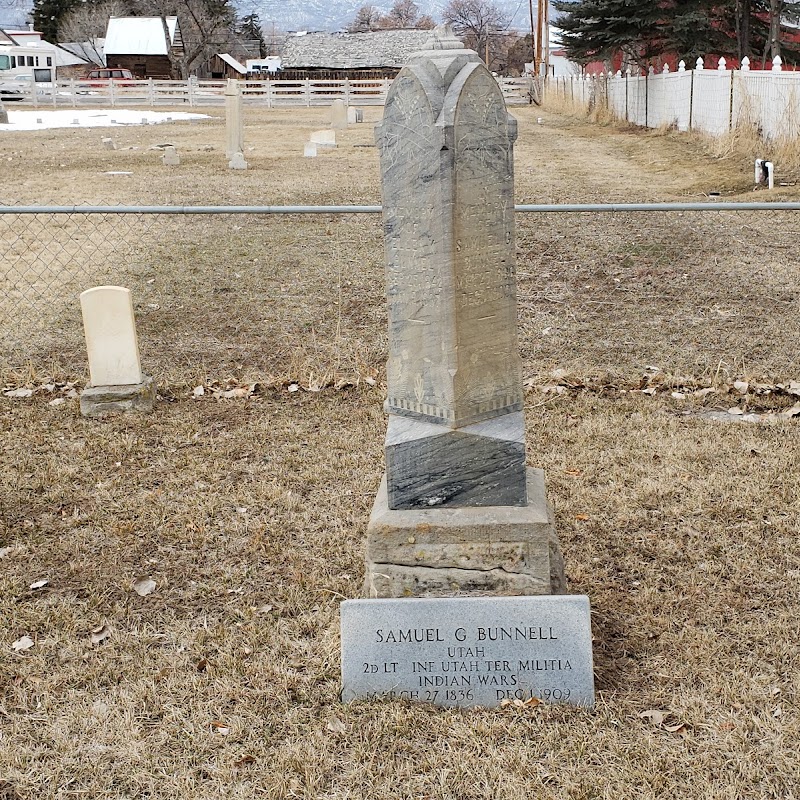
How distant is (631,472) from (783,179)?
451 inches

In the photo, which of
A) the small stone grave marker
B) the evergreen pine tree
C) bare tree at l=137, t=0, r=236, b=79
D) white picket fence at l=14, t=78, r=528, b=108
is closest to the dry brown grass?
the small stone grave marker

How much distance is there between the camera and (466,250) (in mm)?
3438

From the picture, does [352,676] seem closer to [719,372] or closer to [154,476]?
[154,476]

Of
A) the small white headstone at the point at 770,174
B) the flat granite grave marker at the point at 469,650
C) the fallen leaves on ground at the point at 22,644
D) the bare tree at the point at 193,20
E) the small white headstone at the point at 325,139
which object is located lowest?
the fallen leaves on ground at the point at 22,644

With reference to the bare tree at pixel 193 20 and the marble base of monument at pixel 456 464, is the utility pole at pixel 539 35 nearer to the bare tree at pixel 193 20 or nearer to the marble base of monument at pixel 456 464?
the bare tree at pixel 193 20

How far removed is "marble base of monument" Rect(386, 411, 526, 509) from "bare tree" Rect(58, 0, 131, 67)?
8360 cm

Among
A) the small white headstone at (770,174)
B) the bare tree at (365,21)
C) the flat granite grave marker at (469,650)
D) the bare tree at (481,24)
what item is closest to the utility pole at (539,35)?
the small white headstone at (770,174)

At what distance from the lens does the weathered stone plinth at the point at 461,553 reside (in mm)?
3592

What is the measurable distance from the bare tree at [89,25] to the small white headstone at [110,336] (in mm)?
80090

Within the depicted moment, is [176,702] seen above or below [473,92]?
below

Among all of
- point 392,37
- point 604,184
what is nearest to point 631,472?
point 604,184

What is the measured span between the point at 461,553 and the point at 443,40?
5.91ft

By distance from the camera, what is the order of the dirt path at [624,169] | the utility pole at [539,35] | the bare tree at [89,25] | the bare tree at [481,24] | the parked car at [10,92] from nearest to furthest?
1. the dirt path at [624,169]
2. the parked car at [10,92]
3. the utility pole at [539,35]
4. the bare tree at [89,25]
5. the bare tree at [481,24]

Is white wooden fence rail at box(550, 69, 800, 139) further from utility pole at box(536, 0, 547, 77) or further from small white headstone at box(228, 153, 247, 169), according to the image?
utility pole at box(536, 0, 547, 77)
